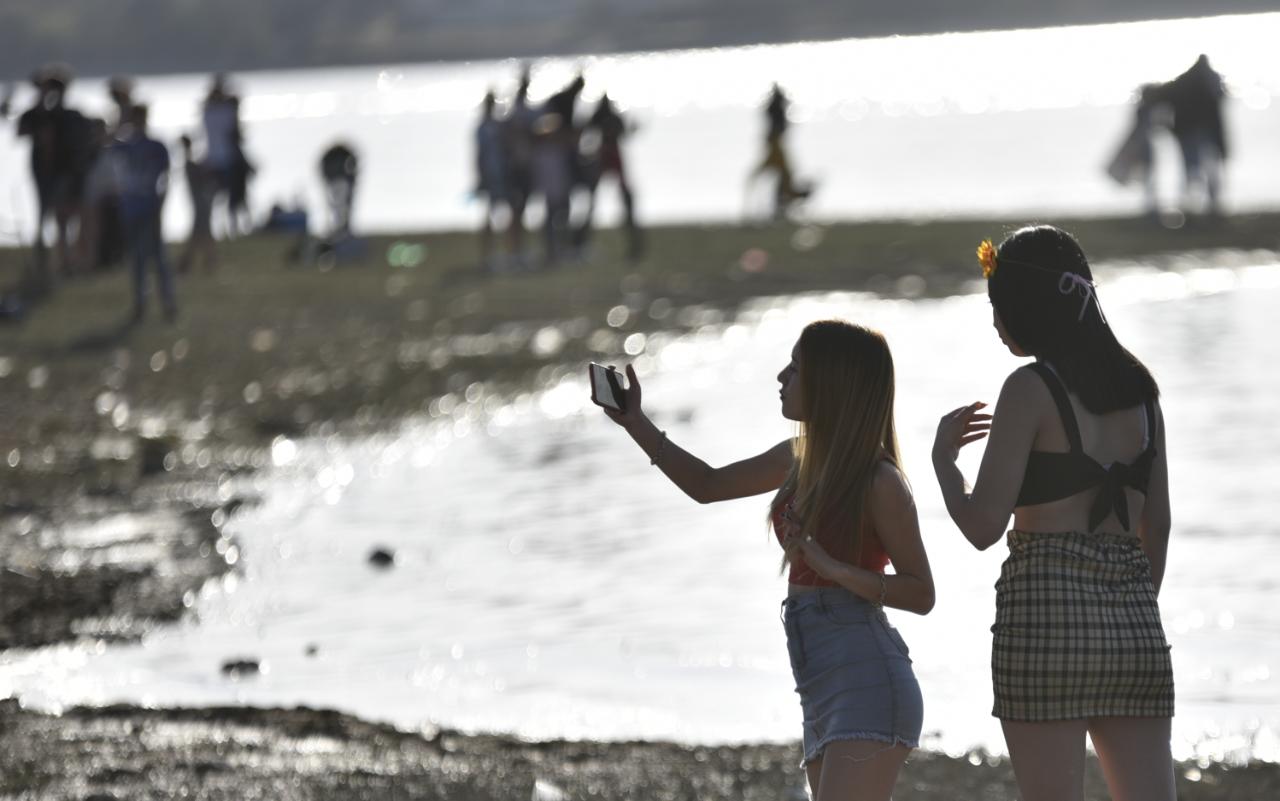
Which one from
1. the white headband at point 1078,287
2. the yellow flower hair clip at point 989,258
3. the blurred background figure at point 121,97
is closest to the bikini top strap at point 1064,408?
the white headband at point 1078,287

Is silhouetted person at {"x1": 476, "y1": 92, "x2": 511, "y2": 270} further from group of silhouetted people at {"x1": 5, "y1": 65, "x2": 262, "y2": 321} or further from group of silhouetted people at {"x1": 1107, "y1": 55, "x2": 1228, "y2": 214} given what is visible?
group of silhouetted people at {"x1": 1107, "y1": 55, "x2": 1228, "y2": 214}

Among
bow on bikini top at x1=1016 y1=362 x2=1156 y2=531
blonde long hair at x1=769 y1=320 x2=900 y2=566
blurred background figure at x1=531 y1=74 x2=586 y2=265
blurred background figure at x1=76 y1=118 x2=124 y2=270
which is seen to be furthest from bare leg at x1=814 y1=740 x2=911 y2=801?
blurred background figure at x1=531 y1=74 x2=586 y2=265

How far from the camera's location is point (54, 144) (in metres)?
18.2

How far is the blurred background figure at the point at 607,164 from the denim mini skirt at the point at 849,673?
17.3 metres

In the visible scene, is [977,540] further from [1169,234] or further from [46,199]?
[1169,234]

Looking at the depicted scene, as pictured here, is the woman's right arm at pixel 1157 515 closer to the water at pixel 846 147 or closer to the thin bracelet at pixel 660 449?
the thin bracelet at pixel 660 449

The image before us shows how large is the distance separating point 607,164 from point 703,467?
1729 centimetres

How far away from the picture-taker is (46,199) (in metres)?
18.4

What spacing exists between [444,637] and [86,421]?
564cm

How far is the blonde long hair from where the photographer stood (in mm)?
4250

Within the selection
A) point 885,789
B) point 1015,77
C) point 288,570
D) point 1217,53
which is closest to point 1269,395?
point 288,570

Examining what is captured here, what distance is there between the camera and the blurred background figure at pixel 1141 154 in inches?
925

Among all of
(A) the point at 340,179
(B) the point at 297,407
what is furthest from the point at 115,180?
(A) the point at 340,179

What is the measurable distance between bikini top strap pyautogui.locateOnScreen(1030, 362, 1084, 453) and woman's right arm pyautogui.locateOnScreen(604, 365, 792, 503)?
632 mm
